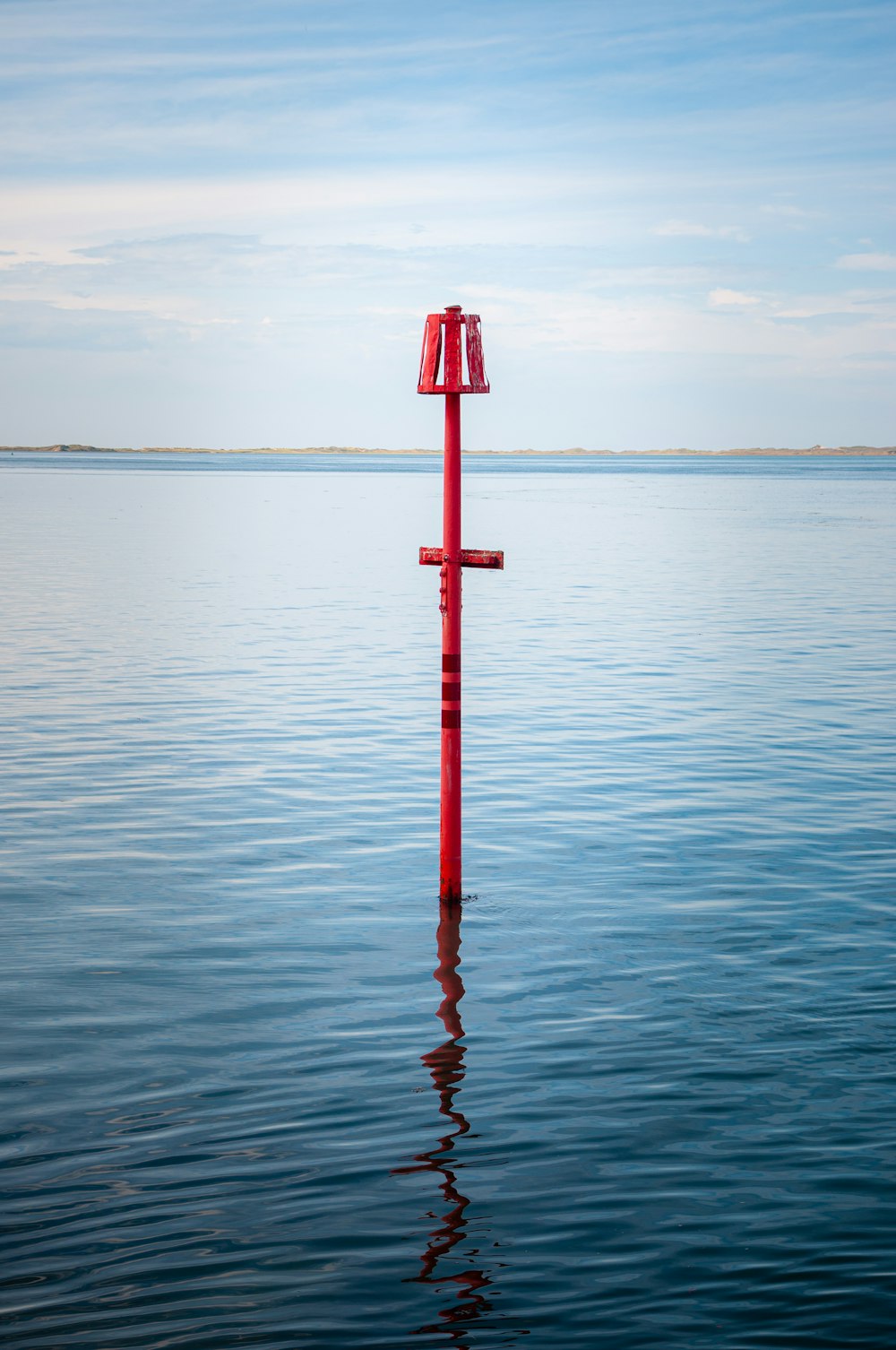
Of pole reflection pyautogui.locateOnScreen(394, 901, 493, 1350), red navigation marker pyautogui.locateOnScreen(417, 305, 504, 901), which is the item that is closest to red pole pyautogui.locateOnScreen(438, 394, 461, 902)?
red navigation marker pyautogui.locateOnScreen(417, 305, 504, 901)

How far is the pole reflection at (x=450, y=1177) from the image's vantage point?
22.5 ft

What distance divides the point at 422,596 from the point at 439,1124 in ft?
123

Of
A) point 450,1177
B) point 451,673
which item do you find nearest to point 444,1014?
point 450,1177

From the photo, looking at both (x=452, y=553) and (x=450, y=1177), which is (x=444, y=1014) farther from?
(x=452, y=553)

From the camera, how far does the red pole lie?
12867 millimetres

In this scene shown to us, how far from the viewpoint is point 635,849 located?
51.1 ft

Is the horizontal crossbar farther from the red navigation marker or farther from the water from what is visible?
the water

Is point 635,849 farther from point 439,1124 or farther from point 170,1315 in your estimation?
point 170,1315

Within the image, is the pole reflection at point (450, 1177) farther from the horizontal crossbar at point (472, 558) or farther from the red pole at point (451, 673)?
the horizontal crossbar at point (472, 558)

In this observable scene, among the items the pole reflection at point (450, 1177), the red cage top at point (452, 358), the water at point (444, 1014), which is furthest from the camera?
the red cage top at point (452, 358)

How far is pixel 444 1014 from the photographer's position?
1090 cm

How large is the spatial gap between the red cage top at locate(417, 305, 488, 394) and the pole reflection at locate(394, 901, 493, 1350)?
16.4 ft

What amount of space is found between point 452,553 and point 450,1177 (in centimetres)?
622

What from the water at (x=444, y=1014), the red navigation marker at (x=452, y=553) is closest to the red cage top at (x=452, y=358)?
the red navigation marker at (x=452, y=553)
